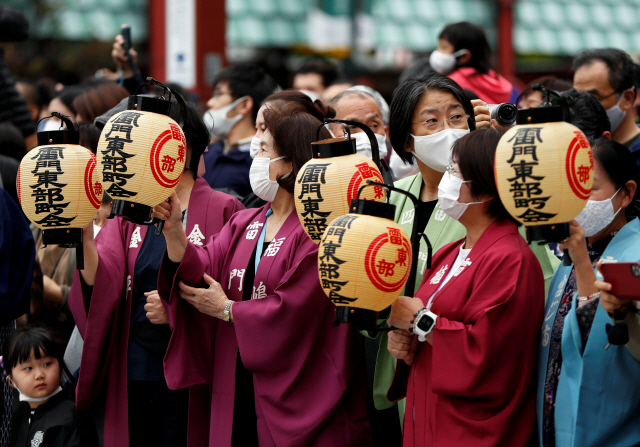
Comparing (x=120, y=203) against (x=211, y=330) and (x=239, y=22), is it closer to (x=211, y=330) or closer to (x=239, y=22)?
(x=211, y=330)

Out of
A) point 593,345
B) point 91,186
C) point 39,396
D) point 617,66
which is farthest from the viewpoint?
point 617,66

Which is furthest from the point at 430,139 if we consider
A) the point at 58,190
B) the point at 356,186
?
the point at 58,190

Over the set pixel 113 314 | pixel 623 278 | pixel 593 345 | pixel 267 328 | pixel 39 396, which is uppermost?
pixel 623 278

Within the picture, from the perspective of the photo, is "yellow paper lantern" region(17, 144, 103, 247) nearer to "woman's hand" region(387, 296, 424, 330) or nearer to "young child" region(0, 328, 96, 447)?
"young child" region(0, 328, 96, 447)

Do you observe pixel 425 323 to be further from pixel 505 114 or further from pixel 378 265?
pixel 505 114

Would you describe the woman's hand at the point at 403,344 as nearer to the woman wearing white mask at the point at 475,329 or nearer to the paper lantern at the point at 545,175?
the woman wearing white mask at the point at 475,329

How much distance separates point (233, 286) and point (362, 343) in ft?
2.29

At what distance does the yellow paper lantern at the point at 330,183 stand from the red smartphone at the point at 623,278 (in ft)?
3.11

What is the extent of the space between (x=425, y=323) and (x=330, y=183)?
26.8 inches

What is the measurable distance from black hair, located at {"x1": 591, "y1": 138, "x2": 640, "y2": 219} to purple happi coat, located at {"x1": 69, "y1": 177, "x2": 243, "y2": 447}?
200cm

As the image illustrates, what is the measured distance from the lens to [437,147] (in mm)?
3580

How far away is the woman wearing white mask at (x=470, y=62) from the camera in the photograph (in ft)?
18.4

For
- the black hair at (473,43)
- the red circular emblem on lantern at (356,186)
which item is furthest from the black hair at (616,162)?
the black hair at (473,43)

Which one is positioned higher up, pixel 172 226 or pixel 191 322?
pixel 172 226
